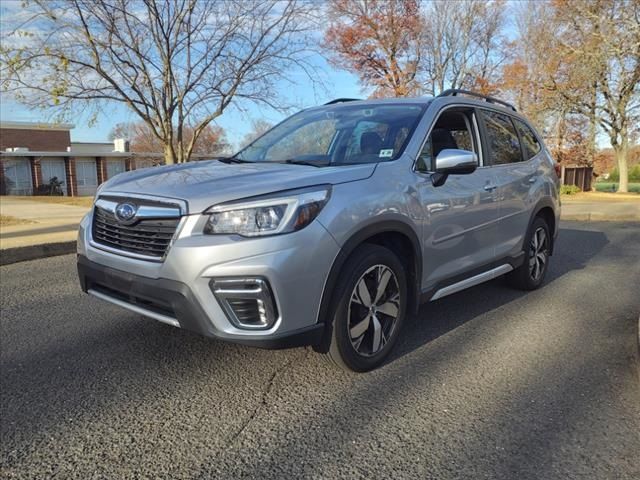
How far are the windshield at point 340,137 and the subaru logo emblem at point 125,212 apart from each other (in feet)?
3.91

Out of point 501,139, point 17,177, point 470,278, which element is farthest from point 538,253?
point 17,177

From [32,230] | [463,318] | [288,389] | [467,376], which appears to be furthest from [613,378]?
[32,230]

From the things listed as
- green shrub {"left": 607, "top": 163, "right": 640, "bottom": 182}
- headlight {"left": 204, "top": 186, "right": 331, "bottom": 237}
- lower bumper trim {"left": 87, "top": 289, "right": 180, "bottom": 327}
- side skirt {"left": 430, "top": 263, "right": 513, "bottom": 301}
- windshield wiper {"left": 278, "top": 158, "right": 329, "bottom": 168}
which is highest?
windshield wiper {"left": 278, "top": 158, "right": 329, "bottom": 168}

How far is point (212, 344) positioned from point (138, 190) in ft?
4.24

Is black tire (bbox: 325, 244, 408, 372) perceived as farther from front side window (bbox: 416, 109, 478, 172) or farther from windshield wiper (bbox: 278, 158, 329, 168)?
front side window (bbox: 416, 109, 478, 172)

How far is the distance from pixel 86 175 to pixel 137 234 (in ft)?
115

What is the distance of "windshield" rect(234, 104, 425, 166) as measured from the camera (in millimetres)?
3635

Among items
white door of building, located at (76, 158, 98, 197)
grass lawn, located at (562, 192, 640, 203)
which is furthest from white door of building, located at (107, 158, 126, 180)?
grass lawn, located at (562, 192, 640, 203)

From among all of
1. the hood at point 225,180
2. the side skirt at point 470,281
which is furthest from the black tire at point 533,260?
the hood at point 225,180

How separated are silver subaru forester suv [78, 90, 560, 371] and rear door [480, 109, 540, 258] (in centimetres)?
3

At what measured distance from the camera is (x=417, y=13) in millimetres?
23422

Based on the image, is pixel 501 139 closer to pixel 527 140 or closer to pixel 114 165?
pixel 527 140

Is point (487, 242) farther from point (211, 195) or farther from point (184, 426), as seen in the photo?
point (184, 426)

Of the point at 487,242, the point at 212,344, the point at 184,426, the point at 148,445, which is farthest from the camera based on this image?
the point at 487,242
